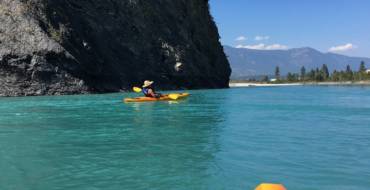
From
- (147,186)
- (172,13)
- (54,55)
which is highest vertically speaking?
(172,13)

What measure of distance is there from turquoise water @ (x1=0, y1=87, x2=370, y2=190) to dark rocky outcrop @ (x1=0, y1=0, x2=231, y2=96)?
1225 inches

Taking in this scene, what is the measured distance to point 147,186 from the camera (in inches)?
459

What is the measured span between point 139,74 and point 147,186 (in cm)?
5937

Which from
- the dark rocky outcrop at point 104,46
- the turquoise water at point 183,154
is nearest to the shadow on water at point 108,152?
the turquoise water at point 183,154

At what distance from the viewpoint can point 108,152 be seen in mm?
16281

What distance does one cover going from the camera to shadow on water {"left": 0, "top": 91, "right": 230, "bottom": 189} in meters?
12.2

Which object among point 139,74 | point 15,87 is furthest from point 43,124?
point 139,74

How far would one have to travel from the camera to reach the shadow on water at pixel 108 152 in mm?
12211

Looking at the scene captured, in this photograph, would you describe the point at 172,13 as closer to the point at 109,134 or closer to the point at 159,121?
the point at 159,121

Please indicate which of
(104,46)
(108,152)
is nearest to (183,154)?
(108,152)

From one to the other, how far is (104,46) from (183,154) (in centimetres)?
5382

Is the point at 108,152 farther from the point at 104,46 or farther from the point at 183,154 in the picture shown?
the point at 104,46

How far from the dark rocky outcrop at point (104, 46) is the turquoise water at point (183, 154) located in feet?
102

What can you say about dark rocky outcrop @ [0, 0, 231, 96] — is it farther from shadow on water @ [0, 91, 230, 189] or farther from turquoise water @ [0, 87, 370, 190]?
turquoise water @ [0, 87, 370, 190]
